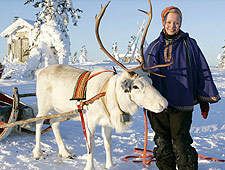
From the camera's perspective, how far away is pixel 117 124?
3576 mm

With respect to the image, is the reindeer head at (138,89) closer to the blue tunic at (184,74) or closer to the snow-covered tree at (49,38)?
the blue tunic at (184,74)

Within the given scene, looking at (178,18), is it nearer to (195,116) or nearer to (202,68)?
(202,68)

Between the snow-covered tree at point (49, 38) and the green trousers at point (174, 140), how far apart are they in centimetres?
1600

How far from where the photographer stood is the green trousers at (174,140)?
324 centimetres

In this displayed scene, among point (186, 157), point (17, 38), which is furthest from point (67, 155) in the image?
point (17, 38)

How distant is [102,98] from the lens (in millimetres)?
3672

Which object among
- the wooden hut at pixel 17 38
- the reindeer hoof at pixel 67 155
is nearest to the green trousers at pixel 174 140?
the reindeer hoof at pixel 67 155

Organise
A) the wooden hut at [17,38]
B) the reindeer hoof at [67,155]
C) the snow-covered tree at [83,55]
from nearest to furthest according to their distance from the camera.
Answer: the reindeer hoof at [67,155]
the wooden hut at [17,38]
the snow-covered tree at [83,55]

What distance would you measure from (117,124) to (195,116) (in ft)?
20.1

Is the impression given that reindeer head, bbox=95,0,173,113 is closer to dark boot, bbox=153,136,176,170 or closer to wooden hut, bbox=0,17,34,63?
dark boot, bbox=153,136,176,170

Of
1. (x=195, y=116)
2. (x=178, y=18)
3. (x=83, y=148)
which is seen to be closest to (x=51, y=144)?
(x=83, y=148)

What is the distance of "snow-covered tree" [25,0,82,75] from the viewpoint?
18.7 m

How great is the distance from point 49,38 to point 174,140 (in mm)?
16987

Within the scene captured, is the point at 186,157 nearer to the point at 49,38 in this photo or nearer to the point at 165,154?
the point at 165,154
